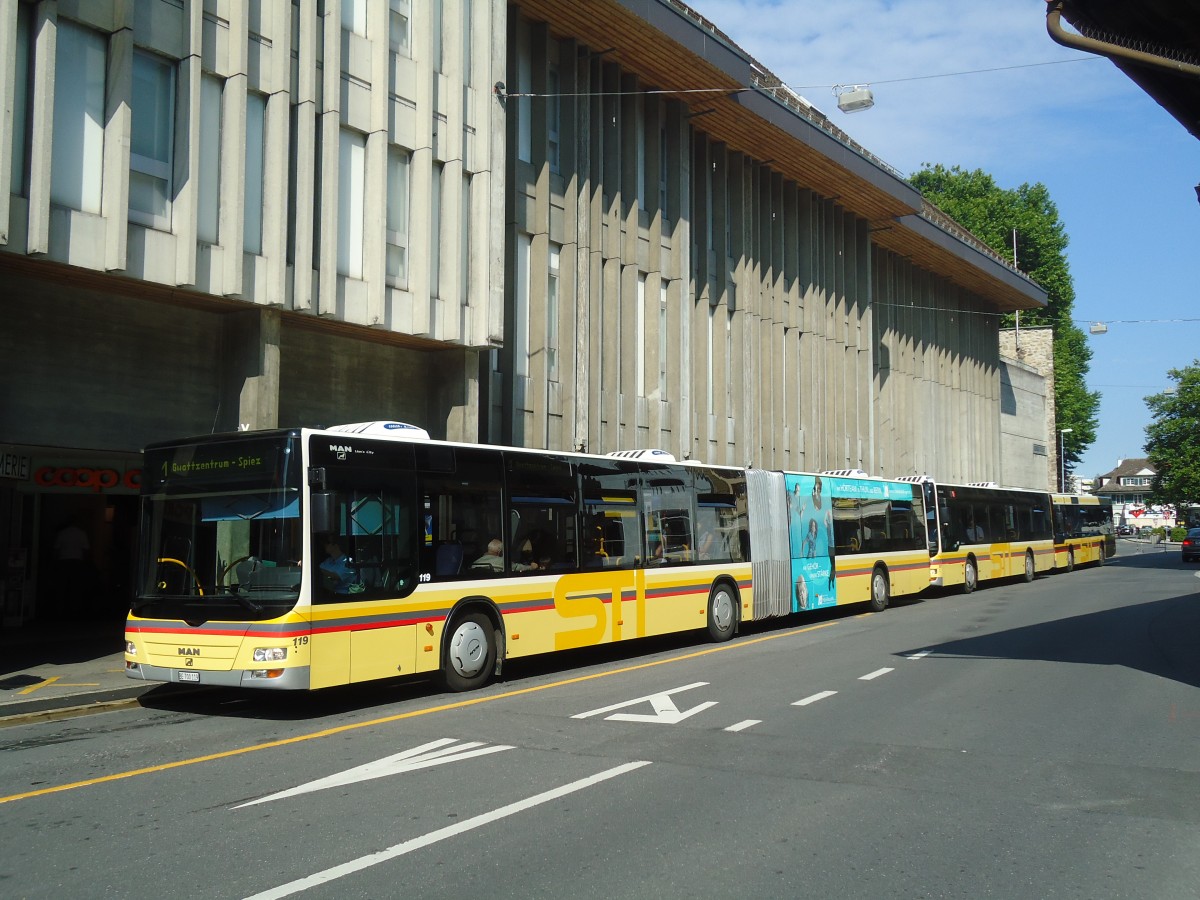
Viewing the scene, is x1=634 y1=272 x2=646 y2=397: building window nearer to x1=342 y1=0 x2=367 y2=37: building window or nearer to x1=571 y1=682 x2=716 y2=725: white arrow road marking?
x1=342 y1=0 x2=367 y2=37: building window

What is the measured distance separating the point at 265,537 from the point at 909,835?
21.7 ft

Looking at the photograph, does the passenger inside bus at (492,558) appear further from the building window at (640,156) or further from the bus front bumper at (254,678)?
the building window at (640,156)

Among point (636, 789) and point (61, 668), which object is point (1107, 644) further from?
point (61, 668)

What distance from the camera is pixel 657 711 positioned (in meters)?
10.6

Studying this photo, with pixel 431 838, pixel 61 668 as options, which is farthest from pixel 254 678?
pixel 61 668

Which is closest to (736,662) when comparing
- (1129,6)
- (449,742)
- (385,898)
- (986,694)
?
(986,694)

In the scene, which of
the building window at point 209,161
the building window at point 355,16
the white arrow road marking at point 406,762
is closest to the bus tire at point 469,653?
the white arrow road marking at point 406,762

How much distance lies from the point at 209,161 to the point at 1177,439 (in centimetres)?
7779

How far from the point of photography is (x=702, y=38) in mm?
25781

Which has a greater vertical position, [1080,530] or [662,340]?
[662,340]

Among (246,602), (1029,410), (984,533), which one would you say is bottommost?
(246,602)

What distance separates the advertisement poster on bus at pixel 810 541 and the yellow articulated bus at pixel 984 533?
628 centimetres

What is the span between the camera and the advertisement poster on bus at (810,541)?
67.1 feet

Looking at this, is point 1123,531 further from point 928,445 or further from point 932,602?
point 932,602
